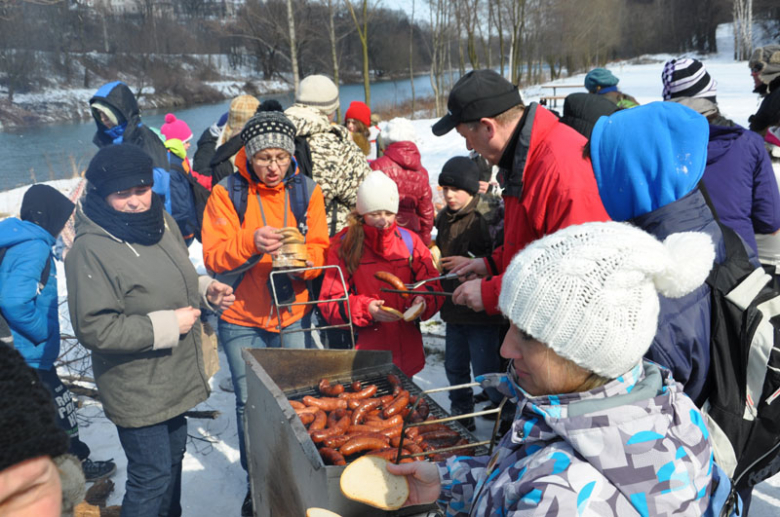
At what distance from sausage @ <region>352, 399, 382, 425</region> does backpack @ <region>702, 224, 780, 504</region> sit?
1.57m

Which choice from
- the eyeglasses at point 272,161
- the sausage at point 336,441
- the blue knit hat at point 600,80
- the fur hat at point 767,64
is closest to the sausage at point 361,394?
the sausage at point 336,441

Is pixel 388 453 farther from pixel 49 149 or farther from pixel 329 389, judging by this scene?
pixel 49 149

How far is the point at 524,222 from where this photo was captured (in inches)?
95.4

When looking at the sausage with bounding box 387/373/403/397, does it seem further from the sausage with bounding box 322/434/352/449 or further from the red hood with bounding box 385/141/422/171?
the red hood with bounding box 385/141/422/171

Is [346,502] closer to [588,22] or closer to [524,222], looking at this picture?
[524,222]

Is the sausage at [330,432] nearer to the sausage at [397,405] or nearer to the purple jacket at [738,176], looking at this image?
the sausage at [397,405]

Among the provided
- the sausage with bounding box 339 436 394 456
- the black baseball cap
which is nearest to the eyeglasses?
the black baseball cap

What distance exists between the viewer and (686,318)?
5.93ft

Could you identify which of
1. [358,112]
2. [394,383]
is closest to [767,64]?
[358,112]

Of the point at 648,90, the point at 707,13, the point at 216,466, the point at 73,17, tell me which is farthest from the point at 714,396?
the point at 707,13

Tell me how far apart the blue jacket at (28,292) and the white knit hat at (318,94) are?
7.32ft

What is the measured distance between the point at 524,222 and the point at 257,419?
1.80 m

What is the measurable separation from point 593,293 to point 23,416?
3.58ft

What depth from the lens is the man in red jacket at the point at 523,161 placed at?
2201 millimetres
